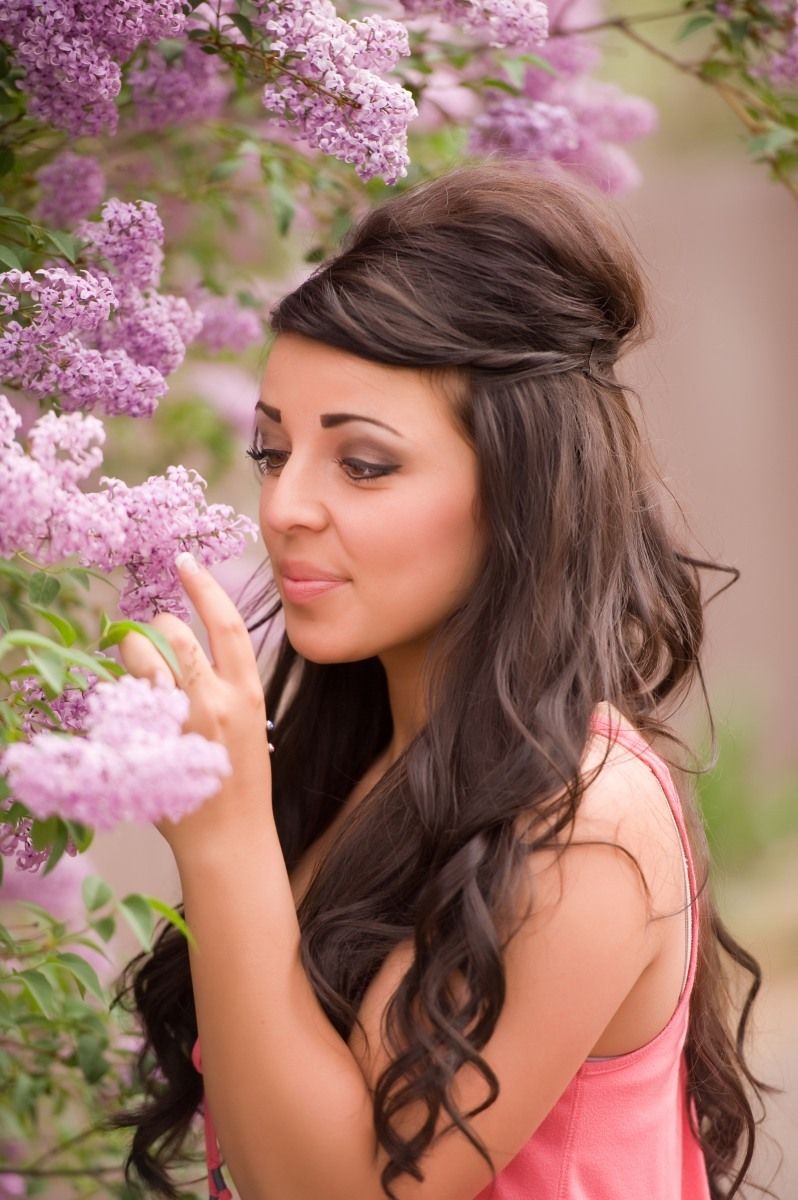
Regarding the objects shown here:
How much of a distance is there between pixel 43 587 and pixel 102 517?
120mm

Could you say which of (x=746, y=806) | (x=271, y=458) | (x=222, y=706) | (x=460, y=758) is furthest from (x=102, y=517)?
(x=746, y=806)

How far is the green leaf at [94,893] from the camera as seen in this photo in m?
0.86

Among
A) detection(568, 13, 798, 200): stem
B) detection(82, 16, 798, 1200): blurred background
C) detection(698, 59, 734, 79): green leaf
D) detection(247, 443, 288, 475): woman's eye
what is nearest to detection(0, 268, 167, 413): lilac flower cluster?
detection(247, 443, 288, 475): woman's eye

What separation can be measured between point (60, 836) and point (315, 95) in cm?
70

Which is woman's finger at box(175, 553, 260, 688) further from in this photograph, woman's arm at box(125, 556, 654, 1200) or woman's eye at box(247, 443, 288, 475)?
woman's eye at box(247, 443, 288, 475)

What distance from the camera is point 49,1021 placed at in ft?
4.80

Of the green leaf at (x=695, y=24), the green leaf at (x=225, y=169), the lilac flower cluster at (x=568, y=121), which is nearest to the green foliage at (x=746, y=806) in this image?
the lilac flower cluster at (x=568, y=121)

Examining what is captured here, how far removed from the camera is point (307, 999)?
111cm

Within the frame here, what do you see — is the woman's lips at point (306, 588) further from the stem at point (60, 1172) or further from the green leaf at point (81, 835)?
the stem at point (60, 1172)

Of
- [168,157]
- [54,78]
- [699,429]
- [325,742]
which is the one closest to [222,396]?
[168,157]

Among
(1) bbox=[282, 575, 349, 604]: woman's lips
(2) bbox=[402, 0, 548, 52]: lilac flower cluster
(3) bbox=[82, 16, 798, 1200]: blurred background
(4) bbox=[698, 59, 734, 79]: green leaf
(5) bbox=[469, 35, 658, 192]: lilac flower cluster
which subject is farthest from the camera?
(3) bbox=[82, 16, 798, 1200]: blurred background

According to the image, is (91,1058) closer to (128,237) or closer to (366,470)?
(366,470)

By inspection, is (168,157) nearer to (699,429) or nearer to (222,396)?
(222,396)

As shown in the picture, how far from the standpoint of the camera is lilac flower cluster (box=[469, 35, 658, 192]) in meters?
1.76
